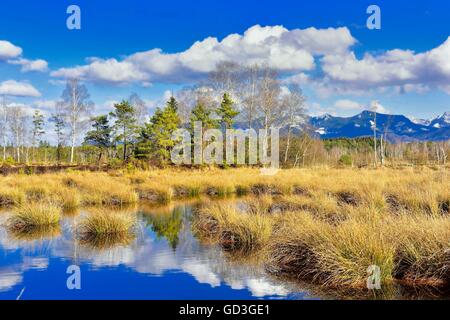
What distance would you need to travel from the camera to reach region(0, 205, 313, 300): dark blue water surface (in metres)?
6.29

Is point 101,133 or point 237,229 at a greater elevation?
point 101,133

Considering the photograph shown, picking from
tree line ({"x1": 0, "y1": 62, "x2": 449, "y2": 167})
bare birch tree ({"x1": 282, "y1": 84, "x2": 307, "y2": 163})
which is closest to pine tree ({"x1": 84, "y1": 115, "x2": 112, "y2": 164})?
tree line ({"x1": 0, "y1": 62, "x2": 449, "y2": 167})

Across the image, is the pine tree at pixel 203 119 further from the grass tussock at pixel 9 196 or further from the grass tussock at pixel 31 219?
the grass tussock at pixel 31 219

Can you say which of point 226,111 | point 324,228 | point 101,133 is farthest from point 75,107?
point 324,228

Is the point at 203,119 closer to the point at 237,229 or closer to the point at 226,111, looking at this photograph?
the point at 226,111

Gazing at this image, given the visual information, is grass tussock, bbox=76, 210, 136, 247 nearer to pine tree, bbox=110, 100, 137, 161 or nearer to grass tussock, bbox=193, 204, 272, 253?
grass tussock, bbox=193, 204, 272, 253

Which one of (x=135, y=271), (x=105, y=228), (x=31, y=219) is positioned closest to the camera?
(x=135, y=271)

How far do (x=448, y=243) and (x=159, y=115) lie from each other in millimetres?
33258

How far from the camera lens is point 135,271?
742 cm

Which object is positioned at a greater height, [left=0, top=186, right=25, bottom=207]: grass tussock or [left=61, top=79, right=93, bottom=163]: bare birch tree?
[left=61, top=79, right=93, bottom=163]: bare birch tree

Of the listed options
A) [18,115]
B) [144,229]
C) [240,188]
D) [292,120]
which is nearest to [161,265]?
[144,229]

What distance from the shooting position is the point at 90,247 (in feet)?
30.3

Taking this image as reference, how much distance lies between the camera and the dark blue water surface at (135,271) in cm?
629

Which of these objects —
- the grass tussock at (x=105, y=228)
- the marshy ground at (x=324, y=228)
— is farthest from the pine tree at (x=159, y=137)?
the grass tussock at (x=105, y=228)
